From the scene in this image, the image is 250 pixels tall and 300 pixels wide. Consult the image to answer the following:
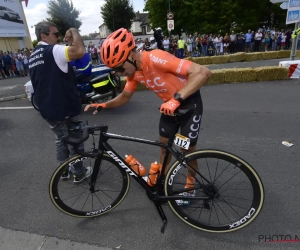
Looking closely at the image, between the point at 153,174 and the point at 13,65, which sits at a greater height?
the point at 13,65

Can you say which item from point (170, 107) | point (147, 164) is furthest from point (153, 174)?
point (147, 164)

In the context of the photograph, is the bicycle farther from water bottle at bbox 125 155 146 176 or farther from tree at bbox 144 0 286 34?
tree at bbox 144 0 286 34

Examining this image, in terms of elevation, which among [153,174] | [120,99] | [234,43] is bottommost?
[153,174]

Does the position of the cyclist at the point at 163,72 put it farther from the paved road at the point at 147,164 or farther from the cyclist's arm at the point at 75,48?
the paved road at the point at 147,164

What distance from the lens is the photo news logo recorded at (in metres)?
2.27

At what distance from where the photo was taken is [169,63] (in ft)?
6.89

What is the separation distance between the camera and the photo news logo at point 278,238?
7.45 feet

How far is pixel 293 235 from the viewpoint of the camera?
7.57 feet

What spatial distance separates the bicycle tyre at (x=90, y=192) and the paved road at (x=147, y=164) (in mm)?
135

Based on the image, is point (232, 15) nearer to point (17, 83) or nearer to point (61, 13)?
point (17, 83)

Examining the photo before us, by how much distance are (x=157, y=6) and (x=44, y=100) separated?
38.8 m

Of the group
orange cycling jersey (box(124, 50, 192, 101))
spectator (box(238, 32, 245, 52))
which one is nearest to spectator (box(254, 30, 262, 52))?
spectator (box(238, 32, 245, 52))

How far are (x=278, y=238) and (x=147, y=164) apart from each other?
6.50 feet

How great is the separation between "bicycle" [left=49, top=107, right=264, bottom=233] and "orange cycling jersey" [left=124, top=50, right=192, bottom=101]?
30 cm
